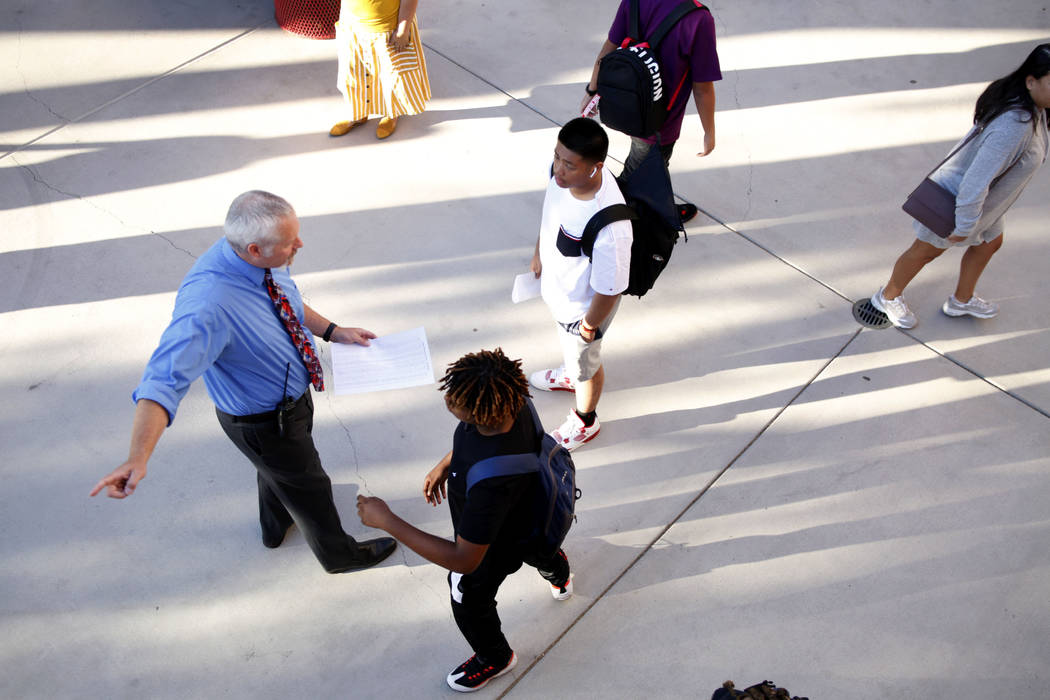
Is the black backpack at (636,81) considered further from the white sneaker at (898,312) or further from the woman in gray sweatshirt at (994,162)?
the white sneaker at (898,312)

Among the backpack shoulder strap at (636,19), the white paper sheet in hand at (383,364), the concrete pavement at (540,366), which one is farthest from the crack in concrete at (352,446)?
the backpack shoulder strap at (636,19)

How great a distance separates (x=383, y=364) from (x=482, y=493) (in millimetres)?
915

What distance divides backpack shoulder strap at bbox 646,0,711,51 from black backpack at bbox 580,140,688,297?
2.28ft

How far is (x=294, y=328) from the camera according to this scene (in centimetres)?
239

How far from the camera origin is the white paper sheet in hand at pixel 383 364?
2686 millimetres

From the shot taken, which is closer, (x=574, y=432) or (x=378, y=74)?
(x=574, y=432)

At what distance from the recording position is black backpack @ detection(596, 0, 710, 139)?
10.4 ft

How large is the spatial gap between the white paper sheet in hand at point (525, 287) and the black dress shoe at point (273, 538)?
1297 millimetres

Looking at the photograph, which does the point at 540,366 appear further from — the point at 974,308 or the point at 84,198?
the point at 84,198

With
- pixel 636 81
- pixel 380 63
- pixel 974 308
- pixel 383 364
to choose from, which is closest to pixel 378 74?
pixel 380 63

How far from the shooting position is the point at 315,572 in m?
3.08

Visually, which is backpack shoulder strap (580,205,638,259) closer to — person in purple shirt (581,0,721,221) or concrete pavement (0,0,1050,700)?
person in purple shirt (581,0,721,221)

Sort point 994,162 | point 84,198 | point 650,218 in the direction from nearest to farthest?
point 650,218, point 994,162, point 84,198

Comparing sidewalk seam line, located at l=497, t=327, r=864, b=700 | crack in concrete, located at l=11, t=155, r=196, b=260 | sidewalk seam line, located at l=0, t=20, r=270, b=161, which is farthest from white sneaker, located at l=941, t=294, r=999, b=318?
sidewalk seam line, located at l=0, t=20, r=270, b=161
